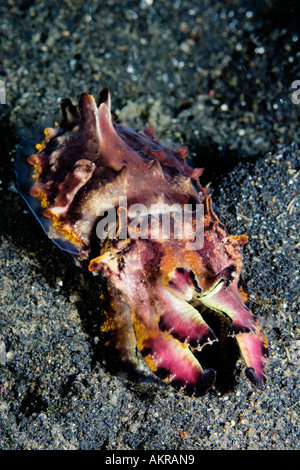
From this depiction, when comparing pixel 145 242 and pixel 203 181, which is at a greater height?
pixel 145 242

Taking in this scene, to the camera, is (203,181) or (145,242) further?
(203,181)

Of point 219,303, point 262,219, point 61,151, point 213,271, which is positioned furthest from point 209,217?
point 61,151

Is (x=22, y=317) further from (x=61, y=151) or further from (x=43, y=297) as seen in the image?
(x=61, y=151)

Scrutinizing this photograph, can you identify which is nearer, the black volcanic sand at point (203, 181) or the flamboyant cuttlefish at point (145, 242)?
the flamboyant cuttlefish at point (145, 242)

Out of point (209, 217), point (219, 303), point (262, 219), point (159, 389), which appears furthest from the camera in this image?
point (262, 219)

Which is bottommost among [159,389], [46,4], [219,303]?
[159,389]
